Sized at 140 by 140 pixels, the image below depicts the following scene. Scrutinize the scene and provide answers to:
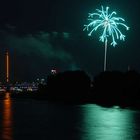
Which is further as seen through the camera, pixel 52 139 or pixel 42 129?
pixel 42 129

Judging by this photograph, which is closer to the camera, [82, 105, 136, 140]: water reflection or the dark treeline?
[82, 105, 136, 140]: water reflection

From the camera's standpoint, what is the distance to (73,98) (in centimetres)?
6769

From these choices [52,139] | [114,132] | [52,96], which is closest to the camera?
[52,139]

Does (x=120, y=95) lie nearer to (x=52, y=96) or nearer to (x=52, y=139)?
(x=52, y=96)

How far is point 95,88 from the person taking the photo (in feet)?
227

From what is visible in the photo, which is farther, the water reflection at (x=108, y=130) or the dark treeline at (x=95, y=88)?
the dark treeline at (x=95, y=88)

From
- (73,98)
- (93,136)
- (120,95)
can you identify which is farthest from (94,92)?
(93,136)

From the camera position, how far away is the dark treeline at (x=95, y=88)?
60.6 meters

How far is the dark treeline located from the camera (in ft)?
199

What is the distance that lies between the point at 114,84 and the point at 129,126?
3790cm

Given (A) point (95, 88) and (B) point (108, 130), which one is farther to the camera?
(A) point (95, 88)

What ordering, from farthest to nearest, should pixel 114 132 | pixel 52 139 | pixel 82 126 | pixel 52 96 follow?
pixel 52 96 → pixel 82 126 → pixel 114 132 → pixel 52 139

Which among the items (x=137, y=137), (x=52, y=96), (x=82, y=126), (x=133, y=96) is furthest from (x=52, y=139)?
(x=52, y=96)

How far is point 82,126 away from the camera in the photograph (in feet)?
89.0
